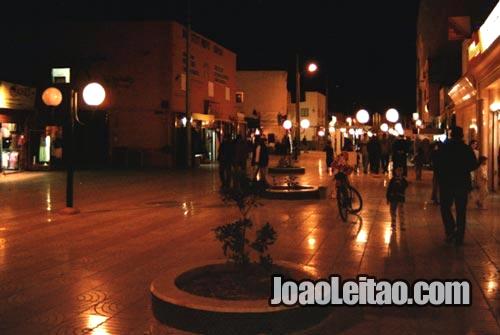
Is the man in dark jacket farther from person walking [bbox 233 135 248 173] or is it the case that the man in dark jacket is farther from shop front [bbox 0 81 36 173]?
shop front [bbox 0 81 36 173]

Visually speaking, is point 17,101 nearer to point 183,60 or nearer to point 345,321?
point 183,60

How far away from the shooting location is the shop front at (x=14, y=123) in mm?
26453

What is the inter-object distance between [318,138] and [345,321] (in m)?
67.1

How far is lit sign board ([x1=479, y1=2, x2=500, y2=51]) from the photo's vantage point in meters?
15.8

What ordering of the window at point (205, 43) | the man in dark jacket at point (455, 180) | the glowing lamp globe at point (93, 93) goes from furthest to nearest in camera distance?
the window at point (205, 43) → the glowing lamp globe at point (93, 93) → the man in dark jacket at point (455, 180)

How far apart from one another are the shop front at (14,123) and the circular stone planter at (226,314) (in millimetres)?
22504

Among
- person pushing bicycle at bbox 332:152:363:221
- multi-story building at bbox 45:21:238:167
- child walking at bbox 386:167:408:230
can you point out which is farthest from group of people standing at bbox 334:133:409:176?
child walking at bbox 386:167:408:230

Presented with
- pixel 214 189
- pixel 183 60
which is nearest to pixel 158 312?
pixel 214 189

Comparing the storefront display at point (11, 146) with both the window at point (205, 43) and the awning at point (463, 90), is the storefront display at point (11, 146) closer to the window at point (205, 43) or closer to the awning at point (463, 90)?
the window at point (205, 43)

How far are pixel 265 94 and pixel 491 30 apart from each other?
4226 cm

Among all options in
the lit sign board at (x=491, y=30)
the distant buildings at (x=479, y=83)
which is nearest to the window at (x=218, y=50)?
the distant buildings at (x=479, y=83)

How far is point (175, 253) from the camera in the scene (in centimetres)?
939

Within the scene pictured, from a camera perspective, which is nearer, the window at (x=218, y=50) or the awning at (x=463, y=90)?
the awning at (x=463, y=90)

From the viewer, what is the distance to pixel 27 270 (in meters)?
8.21
